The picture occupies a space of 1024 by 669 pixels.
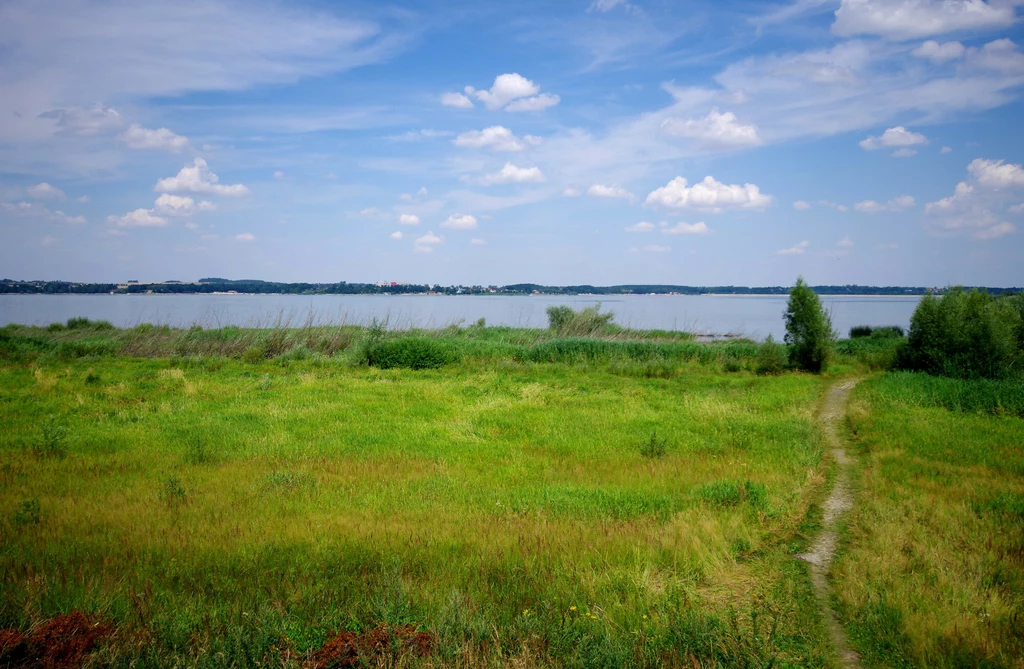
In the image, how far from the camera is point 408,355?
957 inches

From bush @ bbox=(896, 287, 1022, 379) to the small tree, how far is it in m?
2.66

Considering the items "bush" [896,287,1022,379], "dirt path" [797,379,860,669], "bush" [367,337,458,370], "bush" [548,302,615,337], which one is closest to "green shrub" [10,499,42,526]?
"dirt path" [797,379,860,669]

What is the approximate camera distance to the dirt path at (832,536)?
4.90 m

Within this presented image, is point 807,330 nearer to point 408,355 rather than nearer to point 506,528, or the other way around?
point 408,355

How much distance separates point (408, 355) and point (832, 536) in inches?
748

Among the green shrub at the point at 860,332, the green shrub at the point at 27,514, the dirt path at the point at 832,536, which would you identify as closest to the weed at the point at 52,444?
the green shrub at the point at 27,514

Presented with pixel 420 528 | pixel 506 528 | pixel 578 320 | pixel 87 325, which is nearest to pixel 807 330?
pixel 506 528

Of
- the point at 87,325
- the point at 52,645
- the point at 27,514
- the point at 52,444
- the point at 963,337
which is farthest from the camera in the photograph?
the point at 87,325

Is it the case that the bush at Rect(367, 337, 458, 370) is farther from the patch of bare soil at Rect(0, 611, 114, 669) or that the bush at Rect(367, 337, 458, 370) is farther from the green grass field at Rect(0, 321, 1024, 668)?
the patch of bare soil at Rect(0, 611, 114, 669)

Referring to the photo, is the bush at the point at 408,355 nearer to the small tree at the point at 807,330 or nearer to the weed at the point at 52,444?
the small tree at the point at 807,330

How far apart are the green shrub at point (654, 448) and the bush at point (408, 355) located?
13801 mm

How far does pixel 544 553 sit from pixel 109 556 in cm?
430

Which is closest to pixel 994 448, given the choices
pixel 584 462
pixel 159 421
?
pixel 584 462

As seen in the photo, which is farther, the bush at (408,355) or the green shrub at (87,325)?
the green shrub at (87,325)
